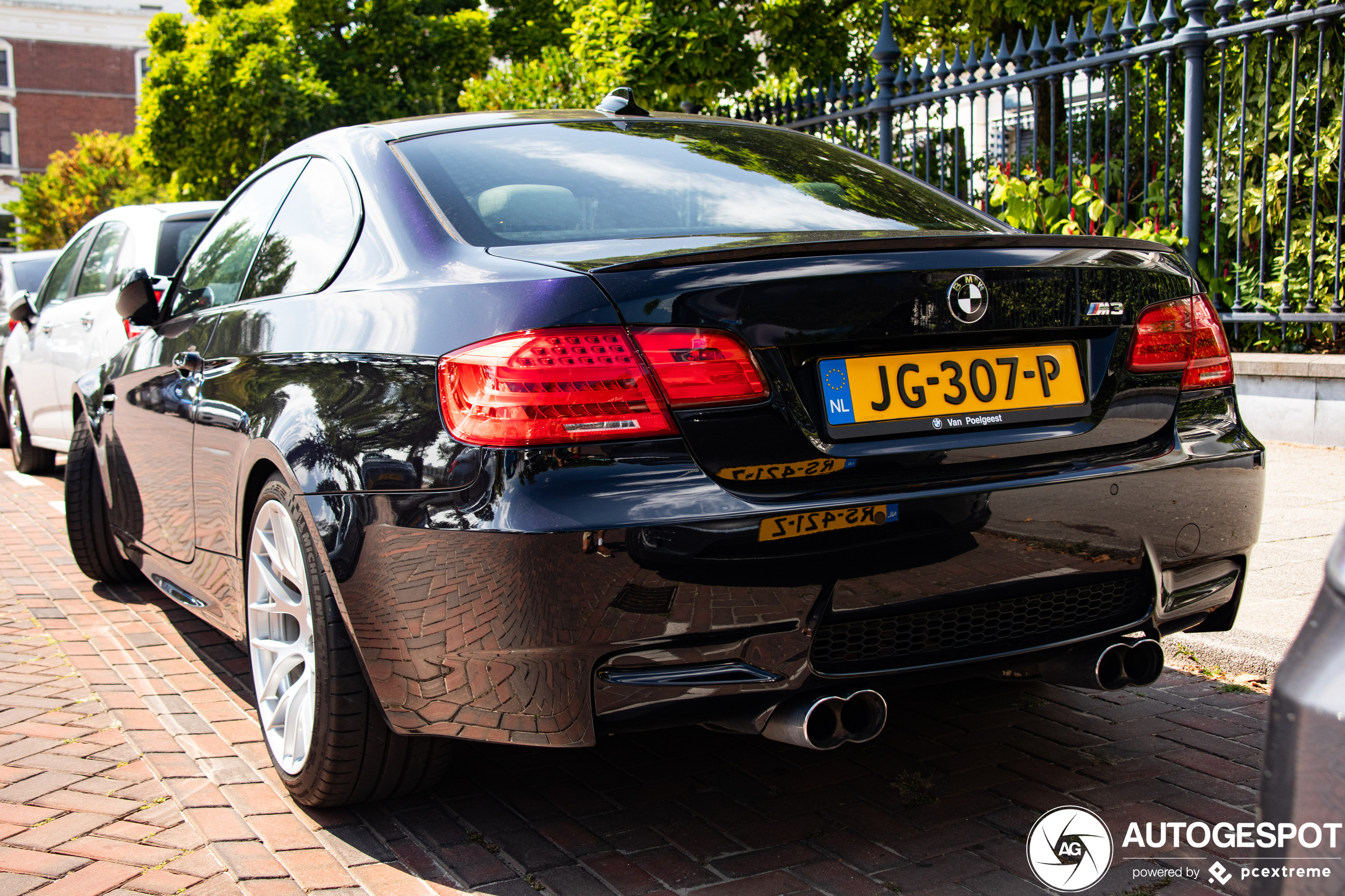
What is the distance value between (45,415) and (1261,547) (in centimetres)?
710

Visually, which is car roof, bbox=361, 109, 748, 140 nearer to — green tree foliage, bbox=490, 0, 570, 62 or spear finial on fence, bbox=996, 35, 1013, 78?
spear finial on fence, bbox=996, 35, 1013, 78

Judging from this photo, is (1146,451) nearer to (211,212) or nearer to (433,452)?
(433,452)

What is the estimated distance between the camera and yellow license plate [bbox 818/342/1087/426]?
2.29 meters

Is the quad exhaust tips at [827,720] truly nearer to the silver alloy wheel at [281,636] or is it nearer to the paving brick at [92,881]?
the silver alloy wheel at [281,636]

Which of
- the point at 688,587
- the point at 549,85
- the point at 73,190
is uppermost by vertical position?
the point at 73,190

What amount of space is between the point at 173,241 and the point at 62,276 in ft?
5.84

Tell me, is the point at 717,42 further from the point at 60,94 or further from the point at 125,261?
the point at 60,94

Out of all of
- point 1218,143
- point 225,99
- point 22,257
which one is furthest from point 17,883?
point 225,99

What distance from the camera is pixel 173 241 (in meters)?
7.00

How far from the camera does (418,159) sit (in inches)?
117

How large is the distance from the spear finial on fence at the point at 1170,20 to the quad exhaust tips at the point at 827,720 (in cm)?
648

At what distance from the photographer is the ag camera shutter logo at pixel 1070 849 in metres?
2.43

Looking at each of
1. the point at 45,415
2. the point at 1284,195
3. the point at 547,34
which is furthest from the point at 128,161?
the point at 1284,195

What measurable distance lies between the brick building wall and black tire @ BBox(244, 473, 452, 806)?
2812 inches
